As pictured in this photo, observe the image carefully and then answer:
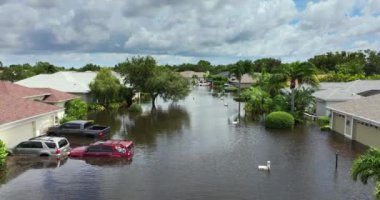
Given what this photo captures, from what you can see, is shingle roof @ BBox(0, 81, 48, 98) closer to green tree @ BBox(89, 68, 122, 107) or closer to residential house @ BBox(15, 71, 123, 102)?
residential house @ BBox(15, 71, 123, 102)

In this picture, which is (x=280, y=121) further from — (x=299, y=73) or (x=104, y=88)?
(x=104, y=88)

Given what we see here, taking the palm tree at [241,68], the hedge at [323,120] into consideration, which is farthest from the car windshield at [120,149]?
the palm tree at [241,68]

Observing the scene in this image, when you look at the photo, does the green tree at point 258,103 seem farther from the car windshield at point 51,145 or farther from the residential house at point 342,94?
the car windshield at point 51,145

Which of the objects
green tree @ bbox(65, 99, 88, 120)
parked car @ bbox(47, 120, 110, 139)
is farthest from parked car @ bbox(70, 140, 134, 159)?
green tree @ bbox(65, 99, 88, 120)

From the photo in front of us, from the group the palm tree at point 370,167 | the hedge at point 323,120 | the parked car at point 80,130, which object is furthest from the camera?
the hedge at point 323,120

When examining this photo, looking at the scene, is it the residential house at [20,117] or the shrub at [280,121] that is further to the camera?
the shrub at [280,121]

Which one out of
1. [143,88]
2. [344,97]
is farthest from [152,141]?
[143,88]
